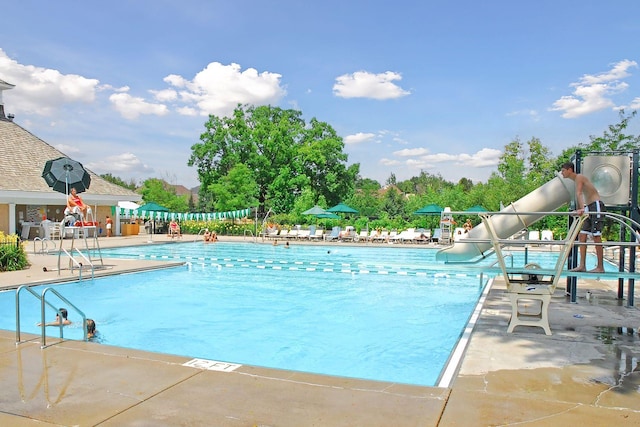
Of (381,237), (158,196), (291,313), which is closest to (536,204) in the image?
(291,313)

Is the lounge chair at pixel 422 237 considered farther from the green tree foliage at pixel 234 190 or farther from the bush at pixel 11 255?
the bush at pixel 11 255

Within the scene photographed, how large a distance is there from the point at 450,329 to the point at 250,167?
35.8m

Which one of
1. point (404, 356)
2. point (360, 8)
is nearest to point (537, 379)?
point (404, 356)

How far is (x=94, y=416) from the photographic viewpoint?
3381mm

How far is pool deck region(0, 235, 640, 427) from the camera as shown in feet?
10.9

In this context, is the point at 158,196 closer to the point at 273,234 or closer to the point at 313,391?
the point at 273,234

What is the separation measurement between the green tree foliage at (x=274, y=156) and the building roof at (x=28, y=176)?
12526 millimetres

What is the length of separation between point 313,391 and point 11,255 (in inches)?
472

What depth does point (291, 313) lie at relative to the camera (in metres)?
9.70

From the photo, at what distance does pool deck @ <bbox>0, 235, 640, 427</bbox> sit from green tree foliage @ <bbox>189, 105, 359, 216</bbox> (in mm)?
35970

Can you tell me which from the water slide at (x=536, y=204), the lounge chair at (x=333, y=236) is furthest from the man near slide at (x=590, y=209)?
the lounge chair at (x=333, y=236)

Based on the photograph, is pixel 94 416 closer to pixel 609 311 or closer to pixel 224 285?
pixel 609 311

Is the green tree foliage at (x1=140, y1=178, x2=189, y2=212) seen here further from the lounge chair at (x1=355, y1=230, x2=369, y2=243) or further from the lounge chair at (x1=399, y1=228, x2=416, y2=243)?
the lounge chair at (x1=399, y1=228, x2=416, y2=243)

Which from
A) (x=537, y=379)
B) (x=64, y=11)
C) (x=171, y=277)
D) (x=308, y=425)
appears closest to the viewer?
(x=308, y=425)
